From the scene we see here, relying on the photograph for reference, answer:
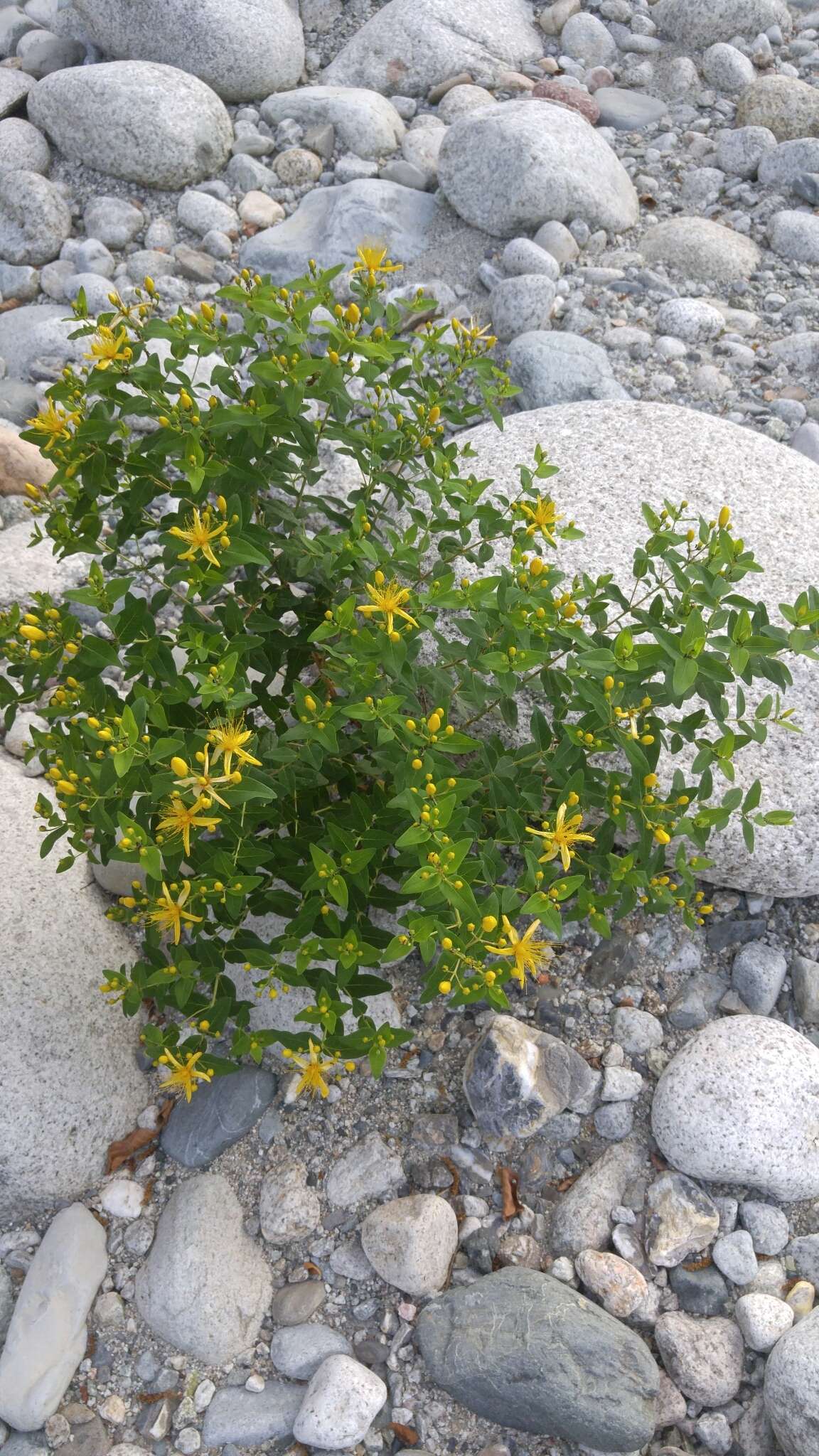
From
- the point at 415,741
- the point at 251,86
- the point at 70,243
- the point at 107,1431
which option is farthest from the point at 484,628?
the point at 251,86

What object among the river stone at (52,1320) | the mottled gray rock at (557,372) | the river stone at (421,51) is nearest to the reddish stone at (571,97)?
the river stone at (421,51)

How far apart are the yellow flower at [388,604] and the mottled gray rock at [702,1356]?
5.22ft

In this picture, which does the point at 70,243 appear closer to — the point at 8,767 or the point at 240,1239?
the point at 8,767

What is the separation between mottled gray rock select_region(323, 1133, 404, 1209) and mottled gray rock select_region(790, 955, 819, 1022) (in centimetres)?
111

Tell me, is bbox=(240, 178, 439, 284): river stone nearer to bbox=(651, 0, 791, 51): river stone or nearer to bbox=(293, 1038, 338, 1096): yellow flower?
bbox=(651, 0, 791, 51): river stone

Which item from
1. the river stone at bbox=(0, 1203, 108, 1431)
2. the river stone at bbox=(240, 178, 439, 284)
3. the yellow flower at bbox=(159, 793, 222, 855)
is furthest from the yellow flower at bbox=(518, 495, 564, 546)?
the river stone at bbox=(240, 178, 439, 284)

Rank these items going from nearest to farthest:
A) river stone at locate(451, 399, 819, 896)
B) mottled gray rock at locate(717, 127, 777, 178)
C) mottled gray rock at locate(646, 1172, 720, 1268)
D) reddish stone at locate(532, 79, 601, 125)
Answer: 1. mottled gray rock at locate(646, 1172, 720, 1268)
2. river stone at locate(451, 399, 819, 896)
3. mottled gray rock at locate(717, 127, 777, 178)
4. reddish stone at locate(532, 79, 601, 125)

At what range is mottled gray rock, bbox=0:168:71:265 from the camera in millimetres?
5180

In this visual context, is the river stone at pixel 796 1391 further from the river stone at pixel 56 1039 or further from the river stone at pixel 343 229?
the river stone at pixel 343 229

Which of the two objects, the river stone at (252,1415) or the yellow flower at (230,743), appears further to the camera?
the river stone at (252,1415)

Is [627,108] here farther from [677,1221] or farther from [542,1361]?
[542,1361]

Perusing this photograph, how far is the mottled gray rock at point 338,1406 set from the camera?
2328 mm

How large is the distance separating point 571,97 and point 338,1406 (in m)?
5.63

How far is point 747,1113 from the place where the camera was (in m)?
2.62
